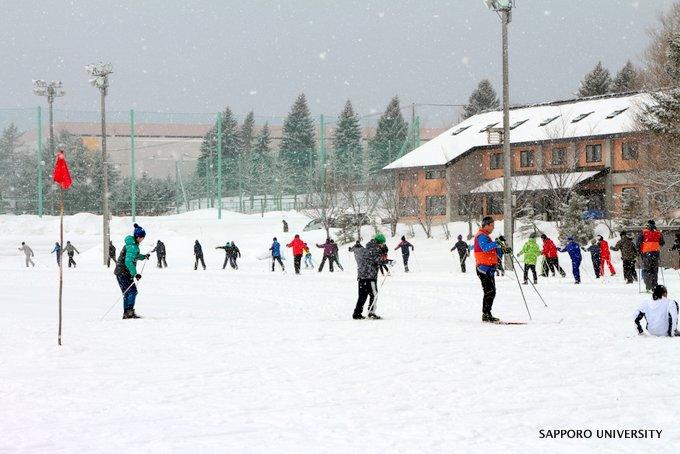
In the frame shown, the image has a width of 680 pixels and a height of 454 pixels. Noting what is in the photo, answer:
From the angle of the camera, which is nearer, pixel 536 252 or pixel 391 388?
pixel 391 388

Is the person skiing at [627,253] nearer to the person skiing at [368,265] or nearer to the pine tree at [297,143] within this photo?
the person skiing at [368,265]

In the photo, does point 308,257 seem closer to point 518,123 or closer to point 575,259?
point 575,259

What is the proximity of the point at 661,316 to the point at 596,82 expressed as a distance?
66.3 metres

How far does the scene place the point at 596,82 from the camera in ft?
240

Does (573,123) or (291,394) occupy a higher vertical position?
(573,123)

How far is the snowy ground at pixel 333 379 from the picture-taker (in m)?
5.89

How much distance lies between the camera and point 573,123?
170 feet

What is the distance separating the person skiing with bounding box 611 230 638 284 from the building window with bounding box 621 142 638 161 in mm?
26312

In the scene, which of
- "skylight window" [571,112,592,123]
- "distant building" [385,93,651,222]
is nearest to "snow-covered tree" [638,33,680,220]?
"distant building" [385,93,651,222]

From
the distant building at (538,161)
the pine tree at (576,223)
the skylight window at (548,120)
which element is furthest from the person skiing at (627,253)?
the skylight window at (548,120)

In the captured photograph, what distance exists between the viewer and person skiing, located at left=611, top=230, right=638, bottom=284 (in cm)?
2081

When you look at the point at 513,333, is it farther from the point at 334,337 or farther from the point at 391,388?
the point at 391,388

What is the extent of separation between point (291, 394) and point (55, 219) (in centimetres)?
5226

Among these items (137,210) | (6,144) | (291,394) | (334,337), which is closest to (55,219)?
(137,210)
